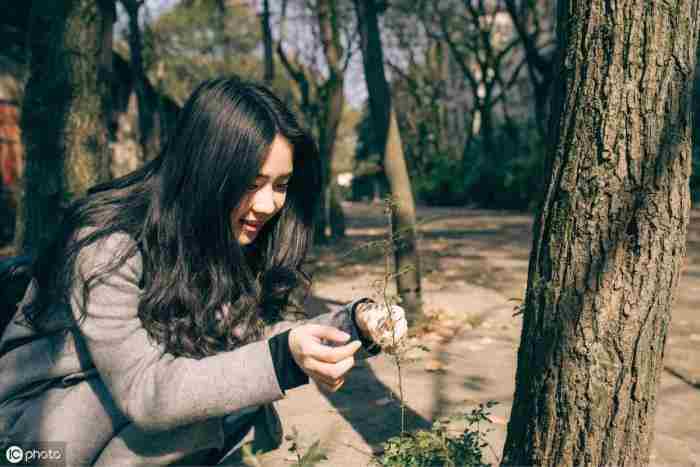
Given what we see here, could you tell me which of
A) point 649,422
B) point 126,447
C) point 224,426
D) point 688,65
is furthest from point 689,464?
point 126,447

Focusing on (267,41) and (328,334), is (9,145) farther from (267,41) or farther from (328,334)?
(328,334)

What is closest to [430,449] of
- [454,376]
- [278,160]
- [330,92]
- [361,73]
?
[278,160]

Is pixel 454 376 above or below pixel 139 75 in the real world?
below

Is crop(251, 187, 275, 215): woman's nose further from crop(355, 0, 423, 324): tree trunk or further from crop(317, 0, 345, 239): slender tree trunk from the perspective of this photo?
crop(317, 0, 345, 239): slender tree trunk

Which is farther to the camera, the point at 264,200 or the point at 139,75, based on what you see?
the point at 139,75

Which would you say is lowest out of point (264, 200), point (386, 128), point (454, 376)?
point (454, 376)

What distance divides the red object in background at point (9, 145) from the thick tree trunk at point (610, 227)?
9.63 meters

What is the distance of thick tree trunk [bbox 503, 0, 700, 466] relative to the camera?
1.39m

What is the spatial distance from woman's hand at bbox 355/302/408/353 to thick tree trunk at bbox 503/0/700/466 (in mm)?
337

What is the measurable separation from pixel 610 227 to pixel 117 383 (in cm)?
120

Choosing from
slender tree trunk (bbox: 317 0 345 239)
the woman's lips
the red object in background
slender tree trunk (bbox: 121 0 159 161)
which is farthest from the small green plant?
the red object in background

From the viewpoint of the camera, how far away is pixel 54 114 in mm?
3248

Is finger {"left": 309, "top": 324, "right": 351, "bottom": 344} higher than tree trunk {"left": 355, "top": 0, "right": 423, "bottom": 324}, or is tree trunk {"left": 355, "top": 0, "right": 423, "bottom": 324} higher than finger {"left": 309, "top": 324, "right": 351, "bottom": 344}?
tree trunk {"left": 355, "top": 0, "right": 423, "bottom": 324}

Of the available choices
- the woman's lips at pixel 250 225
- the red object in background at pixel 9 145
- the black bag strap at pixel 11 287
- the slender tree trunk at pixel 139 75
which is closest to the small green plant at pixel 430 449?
the woman's lips at pixel 250 225
